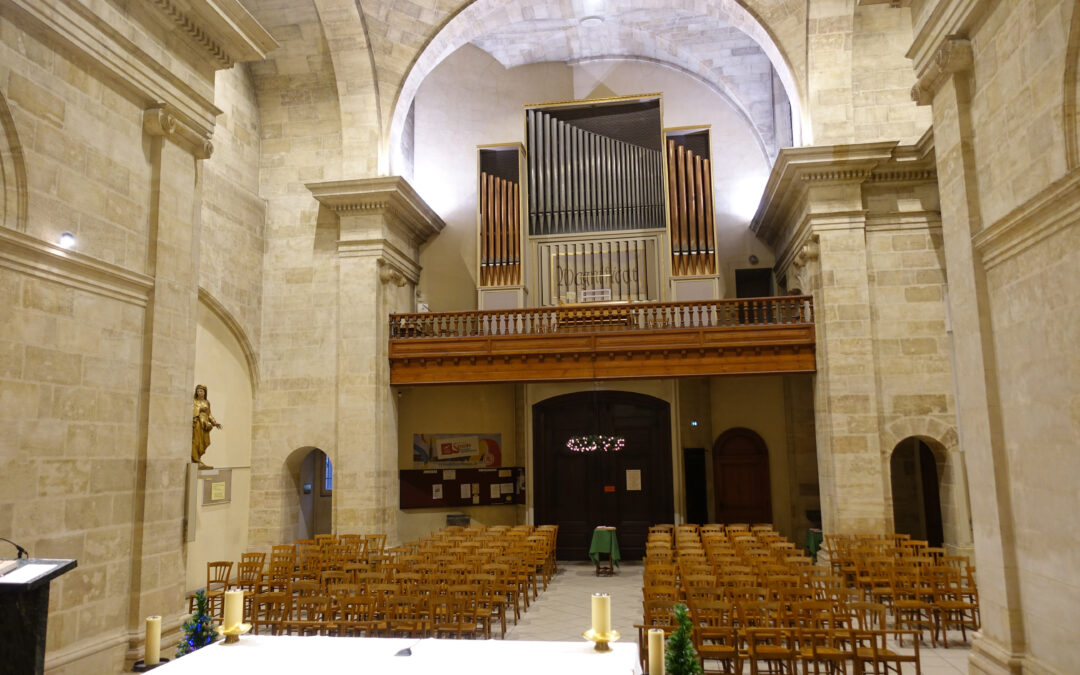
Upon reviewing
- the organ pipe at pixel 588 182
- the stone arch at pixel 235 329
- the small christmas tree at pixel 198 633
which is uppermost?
the organ pipe at pixel 588 182

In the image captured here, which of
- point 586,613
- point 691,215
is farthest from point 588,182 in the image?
point 586,613

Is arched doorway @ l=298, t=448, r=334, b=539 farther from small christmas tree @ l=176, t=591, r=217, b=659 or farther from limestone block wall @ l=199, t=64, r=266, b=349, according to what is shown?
small christmas tree @ l=176, t=591, r=217, b=659

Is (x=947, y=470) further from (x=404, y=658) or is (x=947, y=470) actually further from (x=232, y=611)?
(x=232, y=611)

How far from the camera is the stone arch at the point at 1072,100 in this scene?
5.34 metres

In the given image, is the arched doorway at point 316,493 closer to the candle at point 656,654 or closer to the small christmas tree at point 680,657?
the small christmas tree at point 680,657

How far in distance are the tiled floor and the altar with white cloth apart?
5.07 metres

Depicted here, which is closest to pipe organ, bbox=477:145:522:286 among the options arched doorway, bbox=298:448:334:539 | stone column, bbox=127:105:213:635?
arched doorway, bbox=298:448:334:539

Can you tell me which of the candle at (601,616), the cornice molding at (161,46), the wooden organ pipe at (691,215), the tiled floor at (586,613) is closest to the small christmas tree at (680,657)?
the candle at (601,616)

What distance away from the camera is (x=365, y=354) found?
14.6 meters

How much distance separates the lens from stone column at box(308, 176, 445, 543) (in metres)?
14.3

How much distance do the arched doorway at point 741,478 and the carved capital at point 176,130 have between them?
42.5 ft

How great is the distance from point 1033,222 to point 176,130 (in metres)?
8.33

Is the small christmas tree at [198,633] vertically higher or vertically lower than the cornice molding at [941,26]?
lower

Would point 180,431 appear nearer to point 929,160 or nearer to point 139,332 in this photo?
point 139,332
